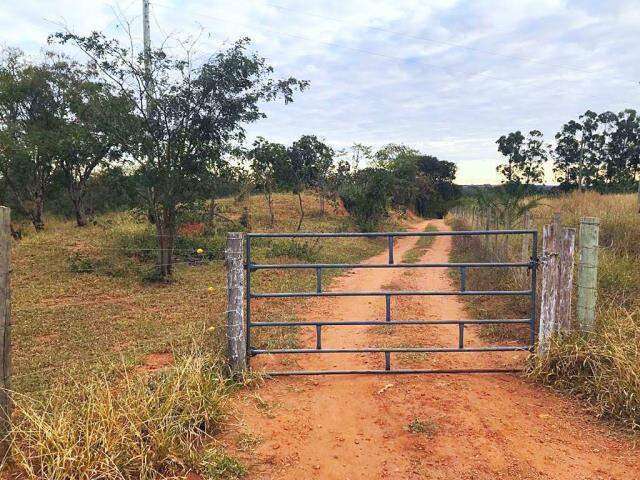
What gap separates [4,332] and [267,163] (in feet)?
59.3

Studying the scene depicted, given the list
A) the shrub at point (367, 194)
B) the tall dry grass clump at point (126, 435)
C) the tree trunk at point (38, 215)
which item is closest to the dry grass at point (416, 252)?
the shrub at point (367, 194)

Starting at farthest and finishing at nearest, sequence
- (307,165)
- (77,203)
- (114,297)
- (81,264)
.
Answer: (307,165) < (77,203) < (81,264) < (114,297)

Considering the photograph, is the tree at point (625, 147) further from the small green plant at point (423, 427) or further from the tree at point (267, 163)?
the small green plant at point (423, 427)

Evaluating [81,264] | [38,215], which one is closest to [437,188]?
[38,215]

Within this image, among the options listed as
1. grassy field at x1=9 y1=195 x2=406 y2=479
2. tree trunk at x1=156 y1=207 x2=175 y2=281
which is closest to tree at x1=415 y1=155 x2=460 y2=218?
grassy field at x1=9 y1=195 x2=406 y2=479

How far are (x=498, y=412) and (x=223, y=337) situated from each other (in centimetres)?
290

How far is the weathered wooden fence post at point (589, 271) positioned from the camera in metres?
5.04

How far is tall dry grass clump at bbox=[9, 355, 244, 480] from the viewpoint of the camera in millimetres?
3180

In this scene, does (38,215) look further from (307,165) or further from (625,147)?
(625,147)

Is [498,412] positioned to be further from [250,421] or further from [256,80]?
[256,80]

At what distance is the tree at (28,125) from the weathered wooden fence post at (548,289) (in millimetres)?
16443

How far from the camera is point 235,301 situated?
4.82m

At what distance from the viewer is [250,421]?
13.7ft

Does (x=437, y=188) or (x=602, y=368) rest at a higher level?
(x=437, y=188)
